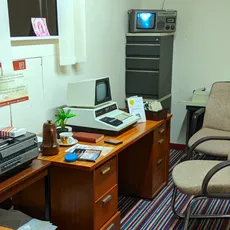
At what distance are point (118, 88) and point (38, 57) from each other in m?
1.40

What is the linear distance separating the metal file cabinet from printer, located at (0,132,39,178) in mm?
2112

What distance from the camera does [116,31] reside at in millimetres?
3809

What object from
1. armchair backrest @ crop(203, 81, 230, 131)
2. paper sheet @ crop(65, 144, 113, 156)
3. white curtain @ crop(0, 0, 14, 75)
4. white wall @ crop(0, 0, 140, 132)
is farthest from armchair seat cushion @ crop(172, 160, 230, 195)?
white curtain @ crop(0, 0, 14, 75)

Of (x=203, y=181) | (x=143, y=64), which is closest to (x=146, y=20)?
(x=143, y=64)

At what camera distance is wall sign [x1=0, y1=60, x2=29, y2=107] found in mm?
2379

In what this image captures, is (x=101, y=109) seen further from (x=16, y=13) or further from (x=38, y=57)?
(x=16, y=13)

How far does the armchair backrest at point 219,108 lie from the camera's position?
11.8 feet

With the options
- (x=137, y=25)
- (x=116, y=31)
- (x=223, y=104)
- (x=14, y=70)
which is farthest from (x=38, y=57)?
(x=223, y=104)

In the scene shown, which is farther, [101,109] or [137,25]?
[137,25]

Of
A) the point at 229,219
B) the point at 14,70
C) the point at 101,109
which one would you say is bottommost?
the point at 229,219

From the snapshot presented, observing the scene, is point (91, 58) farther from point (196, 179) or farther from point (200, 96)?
point (196, 179)

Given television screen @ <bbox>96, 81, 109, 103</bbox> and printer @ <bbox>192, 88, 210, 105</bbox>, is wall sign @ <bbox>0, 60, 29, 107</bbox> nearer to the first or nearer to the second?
television screen @ <bbox>96, 81, 109, 103</bbox>

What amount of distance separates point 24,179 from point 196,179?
111cm

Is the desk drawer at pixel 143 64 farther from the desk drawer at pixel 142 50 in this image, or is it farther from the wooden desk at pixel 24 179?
the wooden desk at pixel 24 179
